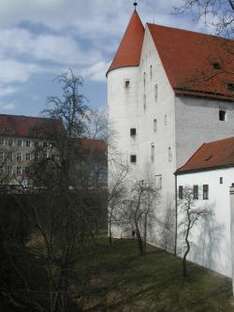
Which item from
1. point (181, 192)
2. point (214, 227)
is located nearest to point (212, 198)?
point (214, 227)

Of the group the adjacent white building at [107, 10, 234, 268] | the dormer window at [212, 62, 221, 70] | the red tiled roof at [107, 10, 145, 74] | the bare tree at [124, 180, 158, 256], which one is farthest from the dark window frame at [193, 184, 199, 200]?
the red tiled roof at [107, 10, 145, 74]

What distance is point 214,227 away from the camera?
→ 26.3 meters

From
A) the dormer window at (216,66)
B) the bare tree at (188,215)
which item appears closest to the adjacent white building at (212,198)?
the bare tree at (188,215)

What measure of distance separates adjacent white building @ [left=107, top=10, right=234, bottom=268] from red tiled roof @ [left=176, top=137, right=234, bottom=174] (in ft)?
2.16

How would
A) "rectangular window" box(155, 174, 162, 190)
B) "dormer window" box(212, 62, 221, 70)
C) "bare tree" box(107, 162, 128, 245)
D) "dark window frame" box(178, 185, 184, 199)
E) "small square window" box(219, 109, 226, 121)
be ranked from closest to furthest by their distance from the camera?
1. "dormer window" box(212, 62, 221, 70)
2. "dark window frame" box(178, 185, 184, 199)
3. "small square window" box(219, 109, 226, 121)
4. "rectangular window" box(155, 174, 162, 190)
5. "bare tree" box(107, 162, 128, 245)

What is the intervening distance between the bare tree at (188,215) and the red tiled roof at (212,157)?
1.55m

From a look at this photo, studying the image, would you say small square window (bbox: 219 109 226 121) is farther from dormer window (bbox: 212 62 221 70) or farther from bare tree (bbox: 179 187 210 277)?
dormer window (bbox: 212 62 221 70)

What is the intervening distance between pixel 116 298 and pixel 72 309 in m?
2.76

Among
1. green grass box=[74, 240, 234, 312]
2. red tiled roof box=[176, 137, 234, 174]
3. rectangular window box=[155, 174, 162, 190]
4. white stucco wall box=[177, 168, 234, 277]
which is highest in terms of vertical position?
red tiled roof box=[176, 137, 234, 174]

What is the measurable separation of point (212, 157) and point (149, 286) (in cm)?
735

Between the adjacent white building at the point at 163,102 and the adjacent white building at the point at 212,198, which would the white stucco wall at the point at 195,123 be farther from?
the adjacent white building at the point at 212,198

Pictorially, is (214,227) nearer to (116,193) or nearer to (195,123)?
(195,123)

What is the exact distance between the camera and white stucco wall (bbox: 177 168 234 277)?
25109 mm

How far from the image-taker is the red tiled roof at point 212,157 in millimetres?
25625
